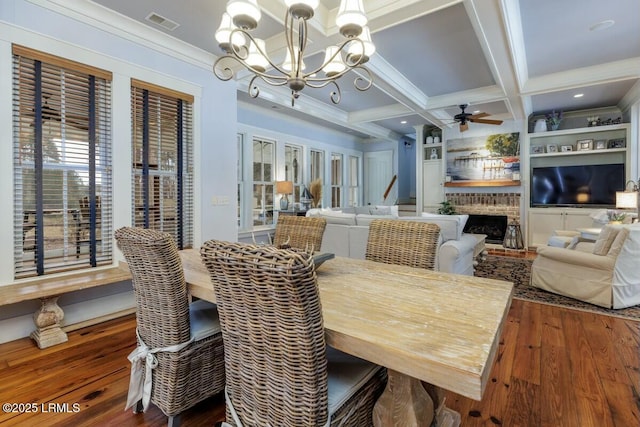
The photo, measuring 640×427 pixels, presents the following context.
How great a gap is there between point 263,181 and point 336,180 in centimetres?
237

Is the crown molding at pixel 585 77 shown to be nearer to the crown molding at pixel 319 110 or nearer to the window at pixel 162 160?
the crown molding at pixel 319 110

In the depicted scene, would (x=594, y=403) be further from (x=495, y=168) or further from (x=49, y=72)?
(x=495, y=168)

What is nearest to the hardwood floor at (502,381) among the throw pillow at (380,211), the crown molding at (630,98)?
the throw pillow at (380,211)

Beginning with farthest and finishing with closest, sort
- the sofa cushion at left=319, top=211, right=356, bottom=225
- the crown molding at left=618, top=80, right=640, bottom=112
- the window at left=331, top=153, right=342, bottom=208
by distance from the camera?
the window at left=331, top=153, right=342, bottom=208, the crown molding at left=618, top=80, right=640, bottom=112, the sofa cushion at left=319, top=211, right=356, bottom=225

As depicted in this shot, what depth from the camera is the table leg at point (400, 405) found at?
3.69 feet

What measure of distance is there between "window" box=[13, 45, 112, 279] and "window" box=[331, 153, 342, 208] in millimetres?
5202

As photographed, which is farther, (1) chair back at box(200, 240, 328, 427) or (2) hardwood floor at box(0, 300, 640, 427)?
(2) hardwood floor at box(0, 300, 640, 427)

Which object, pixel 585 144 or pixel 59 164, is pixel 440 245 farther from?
pixel 585 144

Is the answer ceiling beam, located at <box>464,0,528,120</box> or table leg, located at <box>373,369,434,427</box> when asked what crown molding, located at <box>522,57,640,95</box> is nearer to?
ceiling beam, located at <box>464,0,528,120</box>

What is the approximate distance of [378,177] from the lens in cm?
846

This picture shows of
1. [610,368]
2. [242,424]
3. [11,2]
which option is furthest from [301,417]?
Answer: [11,2]

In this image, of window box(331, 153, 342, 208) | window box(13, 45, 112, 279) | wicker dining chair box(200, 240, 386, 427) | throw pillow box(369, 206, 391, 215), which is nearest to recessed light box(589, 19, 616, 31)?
throw pillow box(369, 206, 391, 215)

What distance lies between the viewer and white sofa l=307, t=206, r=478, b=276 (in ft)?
11.0

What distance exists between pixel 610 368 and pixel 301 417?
2.34 m
